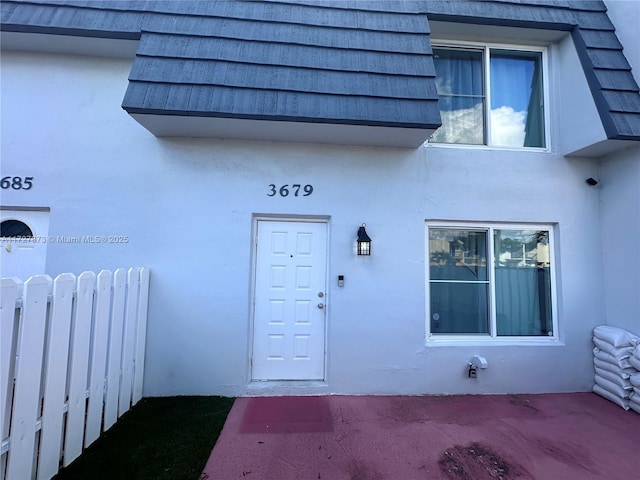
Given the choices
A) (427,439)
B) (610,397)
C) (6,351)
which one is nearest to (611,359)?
(610,397)

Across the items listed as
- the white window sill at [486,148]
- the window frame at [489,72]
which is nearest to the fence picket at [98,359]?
the white window sill at [486,148]

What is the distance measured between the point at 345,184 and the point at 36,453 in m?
3.88

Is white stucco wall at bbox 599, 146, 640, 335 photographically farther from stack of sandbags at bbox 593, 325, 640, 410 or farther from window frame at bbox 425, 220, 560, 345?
window frame at bbox 425, 220, 560, 345

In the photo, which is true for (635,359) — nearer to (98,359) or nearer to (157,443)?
(157,443)

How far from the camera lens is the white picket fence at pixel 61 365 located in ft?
6.85

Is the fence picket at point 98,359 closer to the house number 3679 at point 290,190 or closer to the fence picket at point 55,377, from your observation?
the fence picket at point 55,377

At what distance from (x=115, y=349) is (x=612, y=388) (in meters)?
5.86

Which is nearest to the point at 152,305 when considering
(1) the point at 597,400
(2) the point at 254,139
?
(2) the point at 254,139

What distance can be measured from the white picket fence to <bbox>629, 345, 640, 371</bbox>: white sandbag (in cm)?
578

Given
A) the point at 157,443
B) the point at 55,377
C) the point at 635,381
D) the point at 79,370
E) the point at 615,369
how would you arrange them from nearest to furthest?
1. the point at 55,377
2. the point at 79,370
3. the point at 157,443
4. the point at 635,381
5. the point at 615,369

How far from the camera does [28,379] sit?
7.14 feet

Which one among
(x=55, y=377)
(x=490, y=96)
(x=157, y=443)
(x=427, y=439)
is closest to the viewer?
(x=55, y=377)

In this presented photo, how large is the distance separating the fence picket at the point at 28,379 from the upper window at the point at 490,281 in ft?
13.3

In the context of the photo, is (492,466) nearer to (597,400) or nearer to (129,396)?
(597,400)
